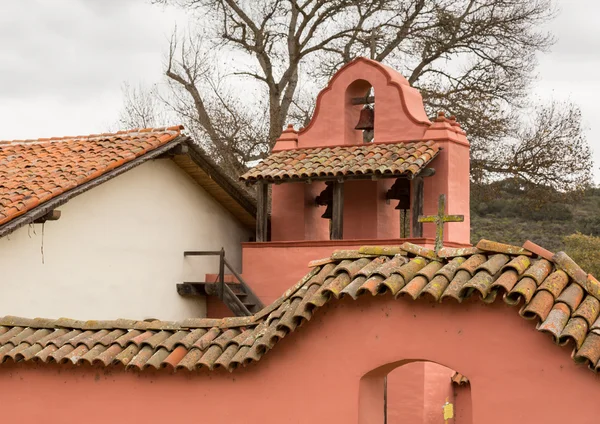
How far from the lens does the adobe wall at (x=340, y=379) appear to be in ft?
23.4

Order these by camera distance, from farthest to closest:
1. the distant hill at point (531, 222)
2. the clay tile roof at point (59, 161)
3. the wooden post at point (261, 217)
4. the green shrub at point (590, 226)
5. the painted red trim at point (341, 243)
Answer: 1. the green shrub at point (590, 226)
2. the distant hill at point (531, 222)
3. the wooden post at point (261, 217)
4. the painted red trim at point (341, 243)
5. the clay tile roof at point (59, 161)

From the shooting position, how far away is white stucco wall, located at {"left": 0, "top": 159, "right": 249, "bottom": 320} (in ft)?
44.6

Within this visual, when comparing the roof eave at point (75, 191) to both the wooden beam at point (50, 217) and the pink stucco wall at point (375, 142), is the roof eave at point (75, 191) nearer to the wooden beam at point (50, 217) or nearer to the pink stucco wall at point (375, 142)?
the wooden beam at point (50, 217)

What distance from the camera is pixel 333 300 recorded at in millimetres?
8016

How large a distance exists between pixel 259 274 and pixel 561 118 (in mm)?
10338

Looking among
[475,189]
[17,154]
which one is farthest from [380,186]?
[475,189]

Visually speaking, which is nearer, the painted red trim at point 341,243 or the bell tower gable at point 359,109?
the painted red trim at point 341,243

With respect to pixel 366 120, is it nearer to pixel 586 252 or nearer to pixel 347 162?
pixel 347 162

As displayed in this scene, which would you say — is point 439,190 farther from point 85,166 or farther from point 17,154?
point 17,154

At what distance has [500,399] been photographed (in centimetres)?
730

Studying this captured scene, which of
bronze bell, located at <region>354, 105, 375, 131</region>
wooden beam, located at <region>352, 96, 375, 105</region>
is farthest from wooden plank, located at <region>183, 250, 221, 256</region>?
wooden beam, located at <region>352, 96, 375, 105</region>

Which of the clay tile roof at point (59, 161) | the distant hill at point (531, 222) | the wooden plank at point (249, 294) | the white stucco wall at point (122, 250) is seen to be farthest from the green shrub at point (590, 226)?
the clay tile roof at point (59, 161)

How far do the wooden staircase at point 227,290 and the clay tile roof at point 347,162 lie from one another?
154cm

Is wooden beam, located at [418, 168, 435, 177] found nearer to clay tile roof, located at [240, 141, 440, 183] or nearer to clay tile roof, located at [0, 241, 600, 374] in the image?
clay tile roof, located at [240, 141, 440, 183]
